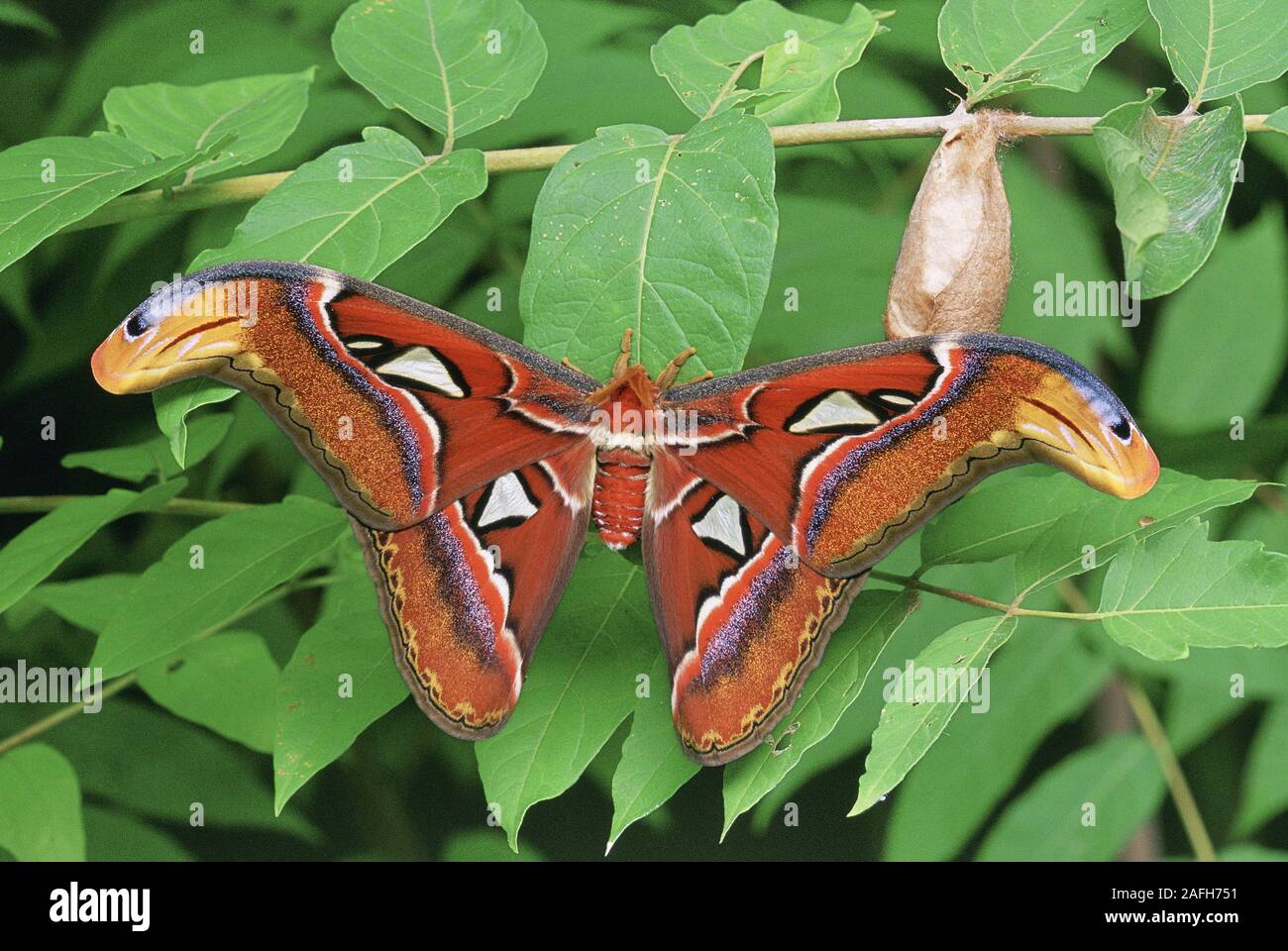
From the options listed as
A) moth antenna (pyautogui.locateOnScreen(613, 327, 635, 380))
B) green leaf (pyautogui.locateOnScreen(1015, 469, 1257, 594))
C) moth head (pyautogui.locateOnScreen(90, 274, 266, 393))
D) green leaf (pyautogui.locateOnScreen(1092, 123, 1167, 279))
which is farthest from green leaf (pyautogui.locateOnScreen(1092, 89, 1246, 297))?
moth head (pyautogui.locateOnScreen(90, 274, 266, 393))

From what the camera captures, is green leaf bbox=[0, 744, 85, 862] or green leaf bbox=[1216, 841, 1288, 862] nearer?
green leaf bbox=[0, 744, 85, 862]

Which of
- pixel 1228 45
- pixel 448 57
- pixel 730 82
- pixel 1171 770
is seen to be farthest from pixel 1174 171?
pixel 1171 770

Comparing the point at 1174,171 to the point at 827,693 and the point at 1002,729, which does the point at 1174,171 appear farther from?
the point at 1002,729

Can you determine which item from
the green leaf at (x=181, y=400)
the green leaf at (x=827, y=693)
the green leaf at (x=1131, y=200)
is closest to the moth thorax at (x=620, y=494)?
the green leaf at (x=827, y=693)

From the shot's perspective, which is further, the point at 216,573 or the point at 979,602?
the point at 216,573

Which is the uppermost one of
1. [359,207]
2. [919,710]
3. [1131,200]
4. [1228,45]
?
[1228,45]

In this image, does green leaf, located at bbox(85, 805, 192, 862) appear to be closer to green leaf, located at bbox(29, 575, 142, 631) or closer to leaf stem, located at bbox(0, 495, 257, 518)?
green leaf, located at bbox(29, 575, 142, 631)
